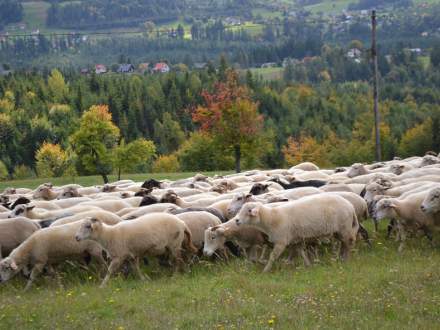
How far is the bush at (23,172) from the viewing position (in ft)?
329

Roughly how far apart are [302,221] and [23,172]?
93.7m

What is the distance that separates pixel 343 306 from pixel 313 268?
3.45m

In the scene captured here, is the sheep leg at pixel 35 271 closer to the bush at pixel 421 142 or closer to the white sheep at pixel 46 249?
the white sheep at pixel 46 249

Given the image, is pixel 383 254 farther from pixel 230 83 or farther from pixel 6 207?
pixel 230 83

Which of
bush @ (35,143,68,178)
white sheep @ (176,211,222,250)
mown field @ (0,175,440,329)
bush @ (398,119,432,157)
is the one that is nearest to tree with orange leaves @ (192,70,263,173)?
white sheep @ (176,211,222,250)

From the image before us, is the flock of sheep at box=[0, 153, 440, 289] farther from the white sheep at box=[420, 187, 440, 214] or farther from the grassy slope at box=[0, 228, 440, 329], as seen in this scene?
the grassy slope at box=[0, 228, 440, 329]

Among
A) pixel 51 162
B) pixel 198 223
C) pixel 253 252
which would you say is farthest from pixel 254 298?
pixel 51 162

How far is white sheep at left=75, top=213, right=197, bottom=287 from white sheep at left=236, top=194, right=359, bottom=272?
153 centimetres

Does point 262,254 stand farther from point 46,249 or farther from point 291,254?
point 46,249

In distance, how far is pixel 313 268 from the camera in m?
14.0

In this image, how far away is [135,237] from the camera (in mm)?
14695

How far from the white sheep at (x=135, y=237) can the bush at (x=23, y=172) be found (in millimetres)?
88640

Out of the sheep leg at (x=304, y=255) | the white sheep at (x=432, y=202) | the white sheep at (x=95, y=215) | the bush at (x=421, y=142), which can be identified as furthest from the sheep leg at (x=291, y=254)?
the bush at (x=421, y=142)

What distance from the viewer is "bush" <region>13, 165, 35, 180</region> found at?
100 meters
